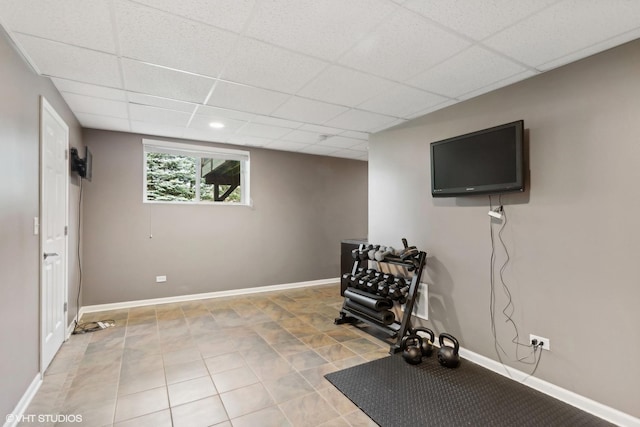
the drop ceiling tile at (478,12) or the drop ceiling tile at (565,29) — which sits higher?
the drop ceiling tile at (478,12)

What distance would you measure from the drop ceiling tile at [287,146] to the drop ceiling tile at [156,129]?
141cm

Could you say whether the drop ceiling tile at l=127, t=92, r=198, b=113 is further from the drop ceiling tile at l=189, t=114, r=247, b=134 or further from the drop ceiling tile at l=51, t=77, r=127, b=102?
the drop ceiling tile at l=189, t=114, r=247, b=134

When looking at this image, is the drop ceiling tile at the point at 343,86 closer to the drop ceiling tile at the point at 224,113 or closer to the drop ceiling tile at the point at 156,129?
the drop ceiling tile at the point at 224,113

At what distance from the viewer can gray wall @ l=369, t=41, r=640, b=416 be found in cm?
197

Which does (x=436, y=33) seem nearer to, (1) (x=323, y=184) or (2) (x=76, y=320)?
(1) (x=323, y=184)

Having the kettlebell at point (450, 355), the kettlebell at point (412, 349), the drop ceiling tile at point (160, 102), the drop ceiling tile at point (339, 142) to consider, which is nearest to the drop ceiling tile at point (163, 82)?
the drop ceiling tile at point (160, 102)

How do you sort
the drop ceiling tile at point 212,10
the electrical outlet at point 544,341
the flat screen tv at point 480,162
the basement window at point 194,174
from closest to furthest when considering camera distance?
the drop ceiling tile at point 212,10
the electrical outlet at point 544,341
the flat screen tv at point 480,162
the basement window at point 194,174

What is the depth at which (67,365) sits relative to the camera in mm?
2658

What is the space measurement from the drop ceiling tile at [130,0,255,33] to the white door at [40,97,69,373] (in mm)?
1590

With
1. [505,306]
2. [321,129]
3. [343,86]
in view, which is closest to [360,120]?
[321,129]

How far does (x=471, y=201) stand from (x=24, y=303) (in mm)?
3682

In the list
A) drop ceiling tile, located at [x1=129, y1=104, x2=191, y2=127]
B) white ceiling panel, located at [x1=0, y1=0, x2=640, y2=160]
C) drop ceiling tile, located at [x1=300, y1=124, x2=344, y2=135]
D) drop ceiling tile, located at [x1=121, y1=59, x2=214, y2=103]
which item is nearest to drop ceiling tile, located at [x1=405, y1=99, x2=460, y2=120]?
white ceiling panel, located at [x1=0, y1=0, x2=640, y2=160]

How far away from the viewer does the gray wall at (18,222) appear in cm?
180

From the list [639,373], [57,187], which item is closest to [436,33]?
[639,373]
